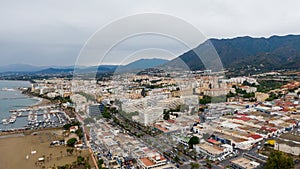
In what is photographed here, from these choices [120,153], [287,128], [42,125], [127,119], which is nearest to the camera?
[120,153]

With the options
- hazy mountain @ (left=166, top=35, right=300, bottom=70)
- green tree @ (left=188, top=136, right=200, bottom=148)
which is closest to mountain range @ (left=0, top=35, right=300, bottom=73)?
hazy mountain @ (left=166, top=35, right=300, bottom=70)

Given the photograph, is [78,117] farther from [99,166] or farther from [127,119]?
[99,166]

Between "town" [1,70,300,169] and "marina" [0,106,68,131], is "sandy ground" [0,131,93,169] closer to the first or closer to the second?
"town" [1,70,300,169]

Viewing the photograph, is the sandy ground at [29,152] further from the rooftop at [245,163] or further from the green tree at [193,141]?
the rooftop at [245,163]

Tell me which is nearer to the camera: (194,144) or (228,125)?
(194,144)

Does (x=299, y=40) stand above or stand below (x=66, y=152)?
above

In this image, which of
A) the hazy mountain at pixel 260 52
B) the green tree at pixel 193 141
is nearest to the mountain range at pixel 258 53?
the hazy mountain at pixel 260 52

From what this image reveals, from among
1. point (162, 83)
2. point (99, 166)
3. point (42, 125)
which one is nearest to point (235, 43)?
point (162, 83)
